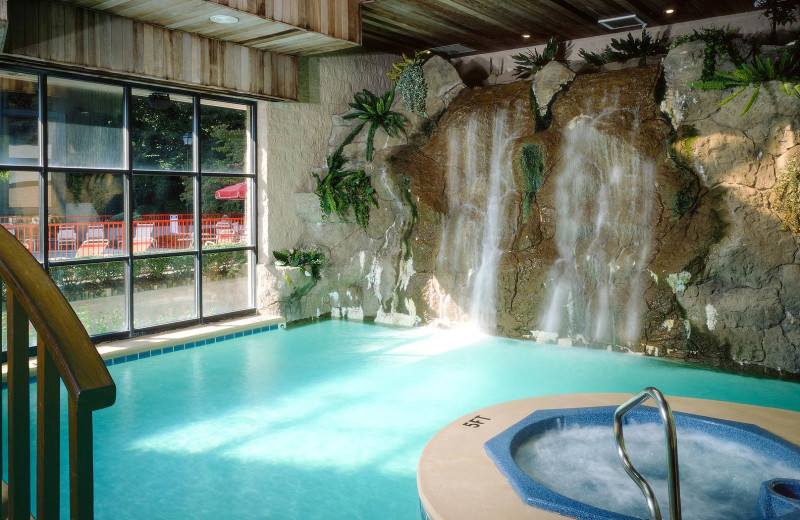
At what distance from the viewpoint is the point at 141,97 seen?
7176 mm

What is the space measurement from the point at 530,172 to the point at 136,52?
182 inches

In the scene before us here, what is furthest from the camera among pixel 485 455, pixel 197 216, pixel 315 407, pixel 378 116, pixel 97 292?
pixel 378 116

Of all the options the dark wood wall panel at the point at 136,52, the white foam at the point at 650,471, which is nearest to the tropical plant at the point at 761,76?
the white foam at the point at 650,471

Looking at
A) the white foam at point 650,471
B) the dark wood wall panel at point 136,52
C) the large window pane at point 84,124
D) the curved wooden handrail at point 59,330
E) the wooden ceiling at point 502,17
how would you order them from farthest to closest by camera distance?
the wooden ceiling at point 502,17
the large window pane at point 84,124
the dark wood wall panel at point 136,52
the white foam at point 650,471
the curved wooden handrail at point 59,330

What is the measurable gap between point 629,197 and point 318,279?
4.26 m

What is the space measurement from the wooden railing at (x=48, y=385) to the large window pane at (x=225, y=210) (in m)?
6.72

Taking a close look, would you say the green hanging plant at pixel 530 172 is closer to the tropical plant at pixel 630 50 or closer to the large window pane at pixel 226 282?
the tropical plant at pixel 630 50

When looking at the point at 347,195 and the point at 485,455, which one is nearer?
the point at 485,455

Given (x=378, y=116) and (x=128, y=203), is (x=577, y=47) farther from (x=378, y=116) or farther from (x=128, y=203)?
(x=128, y=203)

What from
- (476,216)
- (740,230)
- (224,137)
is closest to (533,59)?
(476,216)

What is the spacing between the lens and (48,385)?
1216 mm

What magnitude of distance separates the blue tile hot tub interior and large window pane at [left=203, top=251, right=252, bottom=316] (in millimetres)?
5400

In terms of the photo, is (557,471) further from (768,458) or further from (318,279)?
(318,279)

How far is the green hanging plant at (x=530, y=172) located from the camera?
25.0 ft
